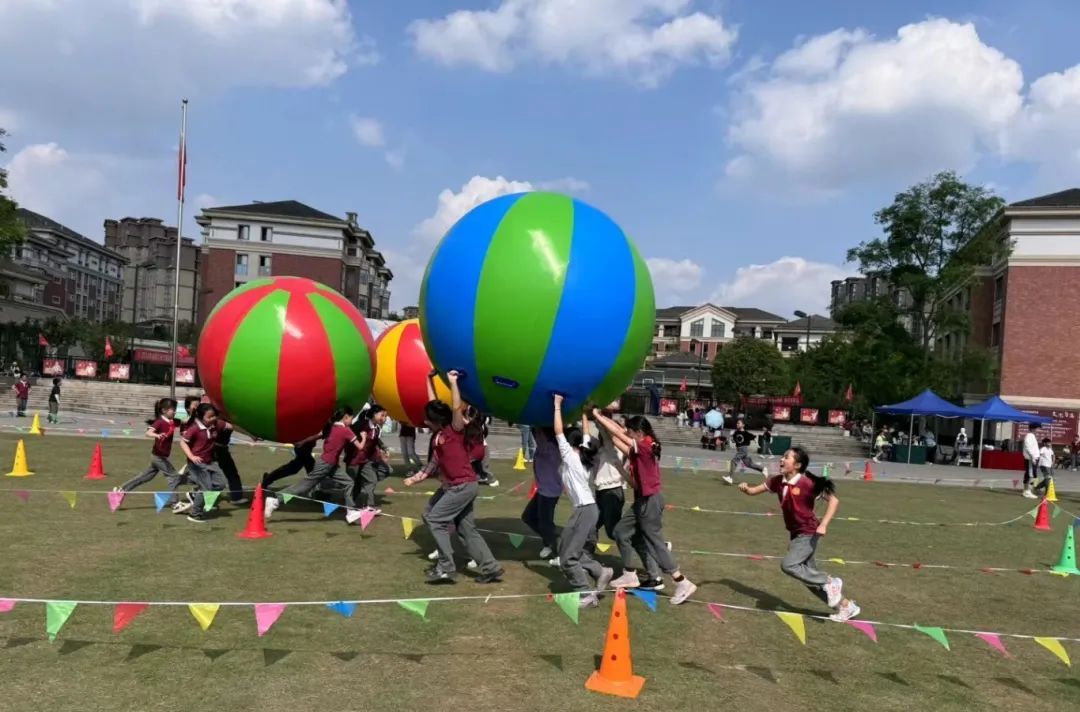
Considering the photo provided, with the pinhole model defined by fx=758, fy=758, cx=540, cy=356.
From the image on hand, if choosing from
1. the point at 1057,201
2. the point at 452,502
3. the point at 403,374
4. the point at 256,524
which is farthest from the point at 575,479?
the point at 1057,201

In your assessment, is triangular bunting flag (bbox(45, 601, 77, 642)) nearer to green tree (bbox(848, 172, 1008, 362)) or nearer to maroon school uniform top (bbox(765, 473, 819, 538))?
maroon school uniform top (bbox(765, 473, 819, 538))

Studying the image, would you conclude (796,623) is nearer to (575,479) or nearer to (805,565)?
(805,565)

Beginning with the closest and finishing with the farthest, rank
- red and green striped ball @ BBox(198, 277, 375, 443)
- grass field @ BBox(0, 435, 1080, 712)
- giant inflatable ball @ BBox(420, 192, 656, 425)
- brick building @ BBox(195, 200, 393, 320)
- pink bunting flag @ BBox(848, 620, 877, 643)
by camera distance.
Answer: grass field @ BBox(0, 435, 1080, 712) → pink bunting flag @ BBox(848, 620, 877, 643) → giant inflatable ball @ BBox(420, 192, 656, 425) → red and green striped ball @ BBox(198, 277, 375, 443) → brick building @ BBox(195, 200, 393, 320)

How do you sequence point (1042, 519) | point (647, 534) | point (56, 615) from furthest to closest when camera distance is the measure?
point (1042, 519) → point (647, 534) → point (56, 615)

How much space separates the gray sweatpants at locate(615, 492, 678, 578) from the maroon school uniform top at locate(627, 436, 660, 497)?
7 cm

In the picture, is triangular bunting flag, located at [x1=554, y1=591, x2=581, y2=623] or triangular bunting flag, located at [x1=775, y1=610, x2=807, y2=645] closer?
triangular bunting flag, located at [x1=554, y1=591, x2=581, y2=623]

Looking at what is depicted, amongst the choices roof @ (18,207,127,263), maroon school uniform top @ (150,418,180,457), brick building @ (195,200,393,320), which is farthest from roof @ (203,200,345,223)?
maroon school uniform top @ (150,418,180,457)

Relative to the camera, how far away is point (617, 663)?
15.7 feet

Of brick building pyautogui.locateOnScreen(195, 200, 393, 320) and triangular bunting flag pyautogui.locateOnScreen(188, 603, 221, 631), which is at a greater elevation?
brick building pyautogui.locateOnScreen(195, 200, 393, 320)

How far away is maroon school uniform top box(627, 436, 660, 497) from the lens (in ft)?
23.0

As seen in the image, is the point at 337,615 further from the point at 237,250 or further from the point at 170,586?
the point at 237,250

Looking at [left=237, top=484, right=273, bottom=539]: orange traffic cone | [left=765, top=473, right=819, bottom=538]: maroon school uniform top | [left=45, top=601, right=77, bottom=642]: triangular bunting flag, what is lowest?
[left=237, top=484, right=273, bottom=539]: orange traffic cone

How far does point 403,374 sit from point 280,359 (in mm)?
3487

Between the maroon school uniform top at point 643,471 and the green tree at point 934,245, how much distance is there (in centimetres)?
3198
